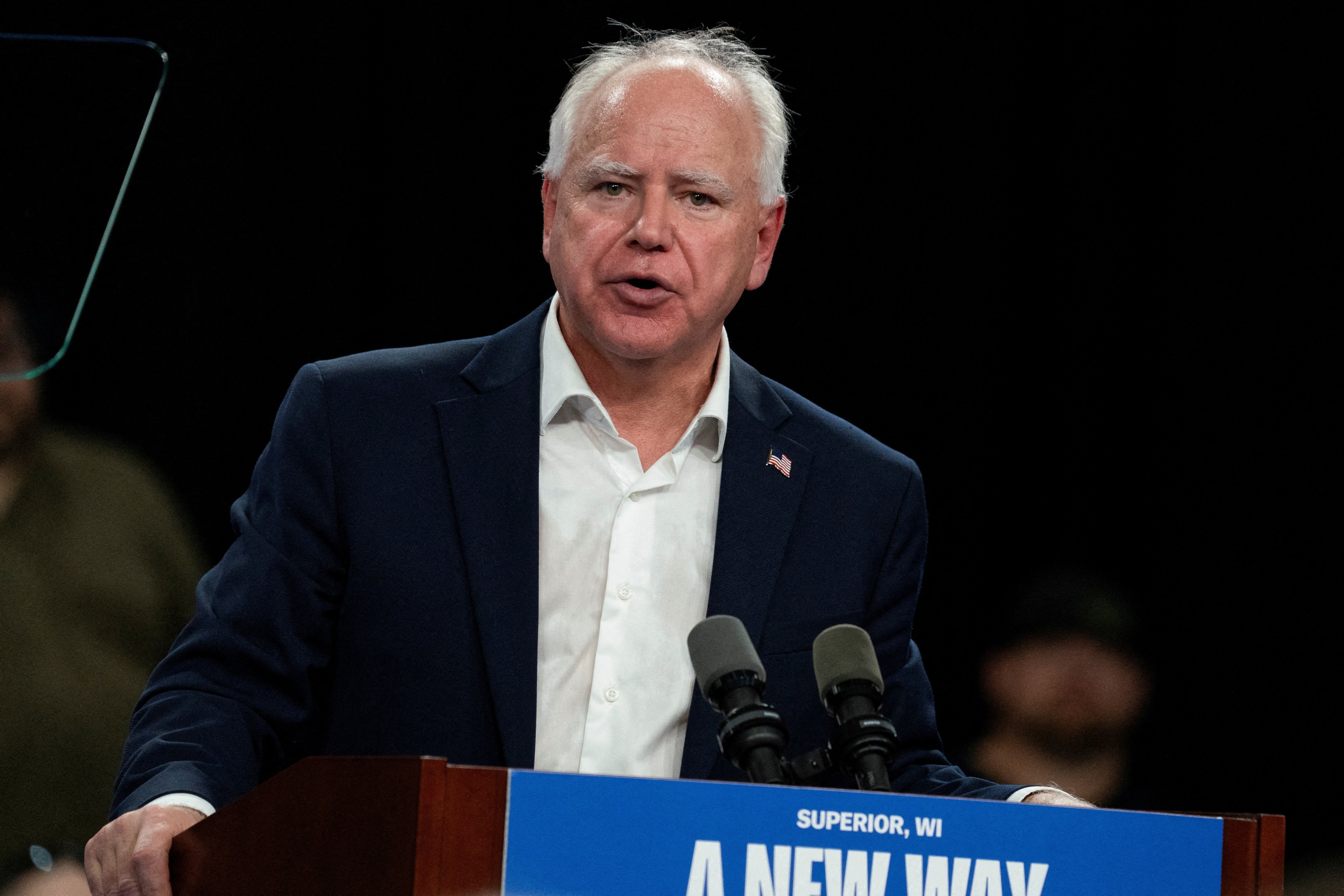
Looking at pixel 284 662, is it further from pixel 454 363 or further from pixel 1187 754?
pixel 1187 754

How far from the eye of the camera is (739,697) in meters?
1.11

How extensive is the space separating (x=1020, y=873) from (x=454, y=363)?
3.48 feet

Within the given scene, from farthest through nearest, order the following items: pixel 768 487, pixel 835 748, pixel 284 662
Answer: pixel 768 487
pixel 284 662
pixel 835 748

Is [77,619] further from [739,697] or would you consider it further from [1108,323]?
[1108,323]

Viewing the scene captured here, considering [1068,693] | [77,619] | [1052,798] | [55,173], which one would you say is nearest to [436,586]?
[1052,798]

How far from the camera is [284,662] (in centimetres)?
161

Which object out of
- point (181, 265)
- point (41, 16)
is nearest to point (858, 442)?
point (181, 265)

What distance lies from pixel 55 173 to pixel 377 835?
176cm

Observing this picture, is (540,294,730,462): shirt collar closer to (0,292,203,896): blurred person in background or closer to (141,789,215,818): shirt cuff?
(141,789,215,818): shirt cuff

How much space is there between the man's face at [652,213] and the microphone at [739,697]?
675mm

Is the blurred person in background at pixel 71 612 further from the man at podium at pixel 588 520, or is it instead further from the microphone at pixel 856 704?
the microphone at pixel 856 704

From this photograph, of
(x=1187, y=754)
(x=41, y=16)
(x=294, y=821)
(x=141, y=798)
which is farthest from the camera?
(x=1187, y=754)

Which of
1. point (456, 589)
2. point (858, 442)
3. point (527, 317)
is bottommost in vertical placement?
point (456, 589)

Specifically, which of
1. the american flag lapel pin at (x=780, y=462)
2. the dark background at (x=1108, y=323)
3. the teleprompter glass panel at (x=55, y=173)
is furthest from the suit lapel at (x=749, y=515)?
the dark background at (x=1108, y=323)
